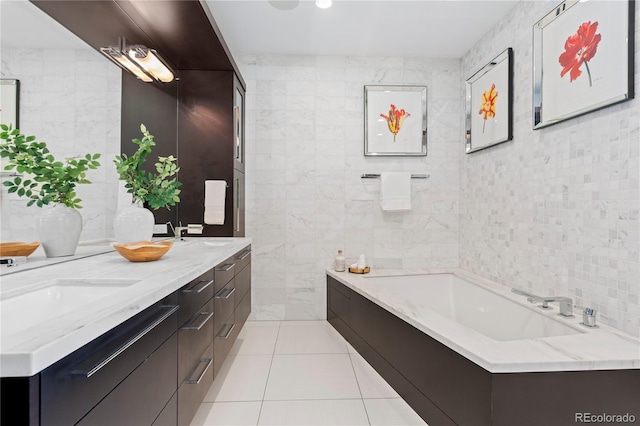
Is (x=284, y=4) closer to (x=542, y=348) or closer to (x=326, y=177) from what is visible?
(x=326, y=177)

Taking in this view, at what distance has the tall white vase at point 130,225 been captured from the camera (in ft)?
5.64

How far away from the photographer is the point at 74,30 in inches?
63.7

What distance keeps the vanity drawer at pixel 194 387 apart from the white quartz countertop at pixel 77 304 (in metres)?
0.42

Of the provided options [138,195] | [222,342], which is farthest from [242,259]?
[138,195]

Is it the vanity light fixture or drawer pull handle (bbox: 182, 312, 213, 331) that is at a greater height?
the vanity light fixture

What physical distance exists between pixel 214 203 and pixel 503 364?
216 cm

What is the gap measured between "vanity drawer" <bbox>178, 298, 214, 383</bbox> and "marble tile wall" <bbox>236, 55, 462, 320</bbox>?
1.53 metres

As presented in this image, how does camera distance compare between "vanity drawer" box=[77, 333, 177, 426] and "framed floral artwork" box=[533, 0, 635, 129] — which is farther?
"framed floral artwork" box=[533, 0, 635, 129]

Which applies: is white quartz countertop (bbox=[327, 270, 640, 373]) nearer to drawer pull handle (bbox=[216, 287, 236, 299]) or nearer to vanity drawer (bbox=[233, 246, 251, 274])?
drawer pull handle (bbox=[216, 287, 236, 299])

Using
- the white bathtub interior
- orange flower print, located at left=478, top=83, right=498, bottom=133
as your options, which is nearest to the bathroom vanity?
the white bathtub interior

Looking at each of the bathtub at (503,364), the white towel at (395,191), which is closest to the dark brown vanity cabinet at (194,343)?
the bathtub at (503,364)

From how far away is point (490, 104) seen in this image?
2.63m

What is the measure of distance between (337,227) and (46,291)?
237 centimetres

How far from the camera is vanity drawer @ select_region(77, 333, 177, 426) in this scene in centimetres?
77
